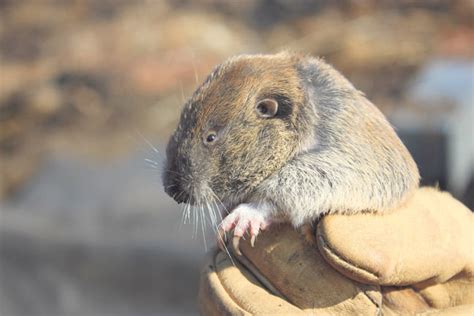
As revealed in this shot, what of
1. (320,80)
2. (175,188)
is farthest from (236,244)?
(320,80)

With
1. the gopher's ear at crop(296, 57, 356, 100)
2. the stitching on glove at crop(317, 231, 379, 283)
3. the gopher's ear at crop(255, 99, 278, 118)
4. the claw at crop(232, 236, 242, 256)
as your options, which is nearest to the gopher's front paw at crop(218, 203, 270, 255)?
the claw at crop(232, 236, 242, 256)

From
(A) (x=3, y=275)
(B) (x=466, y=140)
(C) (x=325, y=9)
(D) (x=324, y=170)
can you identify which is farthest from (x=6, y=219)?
(C) (x=325, y=9)

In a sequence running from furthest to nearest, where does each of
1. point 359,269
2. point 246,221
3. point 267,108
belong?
point 267,108
point 246,221
point 359,269

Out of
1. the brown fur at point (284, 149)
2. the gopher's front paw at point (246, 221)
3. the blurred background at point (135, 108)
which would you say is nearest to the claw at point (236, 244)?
the gopher's front paw at point (246, 221)

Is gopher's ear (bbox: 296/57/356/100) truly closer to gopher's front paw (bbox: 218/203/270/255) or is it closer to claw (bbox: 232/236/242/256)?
gopher's front paw (bbox: 218/203/270/255)

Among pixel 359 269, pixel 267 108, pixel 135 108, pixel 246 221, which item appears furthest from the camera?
pixel 135 108

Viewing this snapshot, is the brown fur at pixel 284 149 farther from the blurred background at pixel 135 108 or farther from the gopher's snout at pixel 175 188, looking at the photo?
the blurred background at pixel 135 108

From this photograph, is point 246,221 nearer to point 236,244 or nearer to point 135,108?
point 236,244
